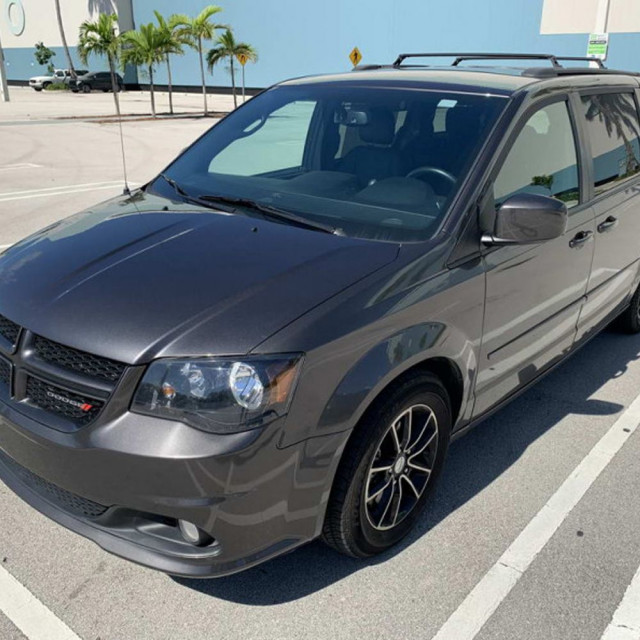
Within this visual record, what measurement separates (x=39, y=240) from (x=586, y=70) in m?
3.21

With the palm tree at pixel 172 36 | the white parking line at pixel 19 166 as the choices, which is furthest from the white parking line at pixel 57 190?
the palm tree at pixel 172 36

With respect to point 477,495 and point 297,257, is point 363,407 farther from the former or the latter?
point 477,495

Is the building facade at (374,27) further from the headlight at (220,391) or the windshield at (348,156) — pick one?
the headlight at (220,391)

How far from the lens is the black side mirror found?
2.77 meters

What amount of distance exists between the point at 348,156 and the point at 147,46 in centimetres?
2670

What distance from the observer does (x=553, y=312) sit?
11.4 ft

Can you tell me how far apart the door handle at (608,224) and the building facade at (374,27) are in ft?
70.3

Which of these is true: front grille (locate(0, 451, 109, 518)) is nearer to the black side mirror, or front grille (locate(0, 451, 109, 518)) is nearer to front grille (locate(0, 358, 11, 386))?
front grille (locate(0, 358, 11, 386))

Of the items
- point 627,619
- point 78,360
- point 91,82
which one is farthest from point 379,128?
point 91,82

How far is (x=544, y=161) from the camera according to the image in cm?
334

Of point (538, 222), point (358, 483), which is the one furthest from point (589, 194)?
point (358, 483)

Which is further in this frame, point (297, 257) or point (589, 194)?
point (589, 194)

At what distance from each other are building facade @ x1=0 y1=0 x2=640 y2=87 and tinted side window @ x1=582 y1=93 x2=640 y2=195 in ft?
67.9

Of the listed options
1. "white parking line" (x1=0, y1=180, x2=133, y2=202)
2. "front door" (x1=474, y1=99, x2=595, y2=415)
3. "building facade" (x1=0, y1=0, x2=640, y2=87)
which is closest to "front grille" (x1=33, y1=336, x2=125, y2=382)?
"front door" (x1=474, y1=99, x2=595, y2=415)
